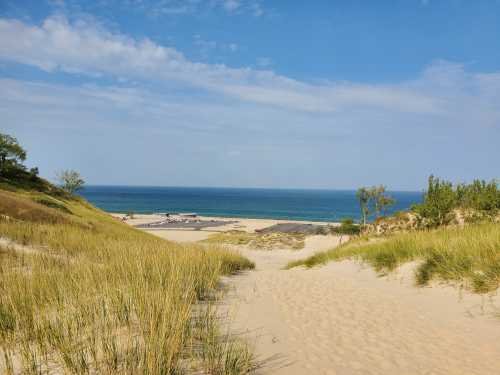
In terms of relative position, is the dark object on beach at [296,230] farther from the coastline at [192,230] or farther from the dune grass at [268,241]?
the dune grass at [268,241]

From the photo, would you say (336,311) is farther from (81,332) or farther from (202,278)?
(81,332)

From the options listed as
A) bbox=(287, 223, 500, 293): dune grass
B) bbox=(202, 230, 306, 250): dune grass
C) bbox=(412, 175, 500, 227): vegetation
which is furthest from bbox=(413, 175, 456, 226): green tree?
bbox=(202, 230, 306, 250): dune grass

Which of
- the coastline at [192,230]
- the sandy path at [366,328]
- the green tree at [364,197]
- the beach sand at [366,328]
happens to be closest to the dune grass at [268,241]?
the coastline at [192,230]

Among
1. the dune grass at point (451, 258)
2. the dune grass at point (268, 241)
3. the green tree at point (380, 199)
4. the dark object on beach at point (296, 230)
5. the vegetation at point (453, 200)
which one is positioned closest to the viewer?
the dune grass at point (451, 258)

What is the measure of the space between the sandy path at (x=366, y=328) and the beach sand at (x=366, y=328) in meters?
0.01

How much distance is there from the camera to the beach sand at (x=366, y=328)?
14.9 ft

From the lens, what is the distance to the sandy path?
4.54m

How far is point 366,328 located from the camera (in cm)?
623

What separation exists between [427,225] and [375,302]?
14.3 metres

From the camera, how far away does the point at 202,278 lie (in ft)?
27.2

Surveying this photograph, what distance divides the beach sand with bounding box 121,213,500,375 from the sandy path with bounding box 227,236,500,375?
0.5 inches

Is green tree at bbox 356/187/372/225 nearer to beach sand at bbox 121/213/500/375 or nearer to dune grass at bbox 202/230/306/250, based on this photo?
dune grass at bbox 202/230/306/250

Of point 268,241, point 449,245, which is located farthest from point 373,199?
point 449,245

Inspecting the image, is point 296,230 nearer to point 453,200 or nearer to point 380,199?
point 380,199
